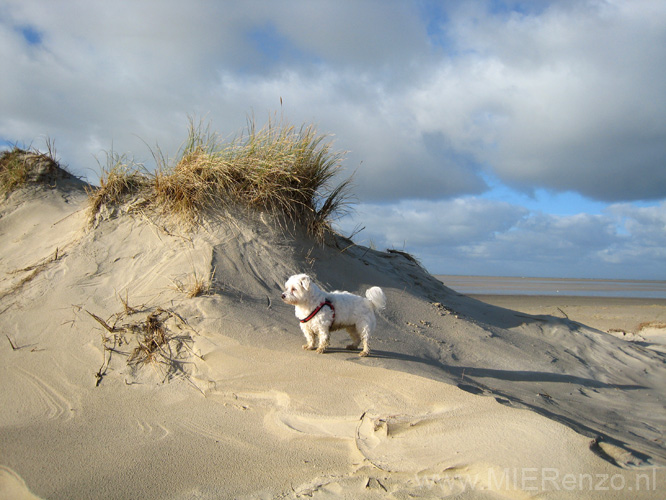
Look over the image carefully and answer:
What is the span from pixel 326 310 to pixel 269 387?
50.0 inches

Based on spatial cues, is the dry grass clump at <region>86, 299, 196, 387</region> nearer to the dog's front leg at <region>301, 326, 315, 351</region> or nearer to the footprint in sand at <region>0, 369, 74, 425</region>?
the footprint in sand at <region>0, 369, 74, 425</region>

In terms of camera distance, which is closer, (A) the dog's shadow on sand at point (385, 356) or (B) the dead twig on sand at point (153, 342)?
(B) the dead twig on sand at point (153, 342)

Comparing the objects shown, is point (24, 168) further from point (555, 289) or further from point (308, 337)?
point (555, 289)

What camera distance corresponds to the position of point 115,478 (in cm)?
329

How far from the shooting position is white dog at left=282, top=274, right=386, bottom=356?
17.3ft

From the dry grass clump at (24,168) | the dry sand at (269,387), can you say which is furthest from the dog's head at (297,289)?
the dry grass clump at (24,168)

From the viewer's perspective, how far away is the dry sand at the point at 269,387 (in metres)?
3.22

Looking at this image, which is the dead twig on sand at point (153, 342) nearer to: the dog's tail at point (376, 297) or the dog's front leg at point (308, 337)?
the dog's front leg at point (308, 337)

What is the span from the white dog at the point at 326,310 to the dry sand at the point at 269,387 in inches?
11.0

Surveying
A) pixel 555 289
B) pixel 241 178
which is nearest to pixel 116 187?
pixel 241 178

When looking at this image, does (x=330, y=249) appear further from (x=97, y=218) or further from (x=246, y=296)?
(x=97, y=218)

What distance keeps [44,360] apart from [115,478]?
2685 millimetres

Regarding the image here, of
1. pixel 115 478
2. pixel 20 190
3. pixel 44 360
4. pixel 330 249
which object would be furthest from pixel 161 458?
pixel 20 190

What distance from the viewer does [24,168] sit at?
10.1 meters
